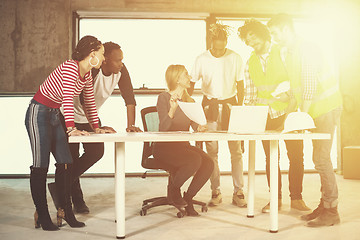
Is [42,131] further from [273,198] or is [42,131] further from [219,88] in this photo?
[219,88]

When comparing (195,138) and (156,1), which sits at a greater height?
(156,1)

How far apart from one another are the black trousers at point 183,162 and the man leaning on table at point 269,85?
59cm

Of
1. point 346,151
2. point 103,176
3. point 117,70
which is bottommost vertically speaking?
point 103,176

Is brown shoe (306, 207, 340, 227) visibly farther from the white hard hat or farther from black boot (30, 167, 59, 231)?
black boot (30, 167, 59, 231)

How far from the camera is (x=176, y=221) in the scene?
133 inches

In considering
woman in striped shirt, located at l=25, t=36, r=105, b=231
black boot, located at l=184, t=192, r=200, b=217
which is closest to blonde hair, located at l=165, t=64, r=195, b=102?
woman in striped shirt, located at l=25, t=36, r=105, b=231

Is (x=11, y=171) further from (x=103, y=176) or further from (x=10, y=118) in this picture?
(x=103, y=176)

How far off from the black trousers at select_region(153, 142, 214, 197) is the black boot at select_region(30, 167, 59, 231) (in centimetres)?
91

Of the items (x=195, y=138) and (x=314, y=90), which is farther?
(x=314, y=90)

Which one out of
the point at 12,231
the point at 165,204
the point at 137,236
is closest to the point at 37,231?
the point at 12,231

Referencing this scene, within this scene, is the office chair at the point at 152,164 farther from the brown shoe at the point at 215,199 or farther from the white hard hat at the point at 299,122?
the white hard hat at the point at 299,122

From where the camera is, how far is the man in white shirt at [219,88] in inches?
163

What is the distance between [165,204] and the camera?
3801mm

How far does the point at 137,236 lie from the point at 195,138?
766 millimetres
